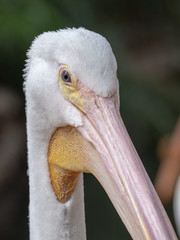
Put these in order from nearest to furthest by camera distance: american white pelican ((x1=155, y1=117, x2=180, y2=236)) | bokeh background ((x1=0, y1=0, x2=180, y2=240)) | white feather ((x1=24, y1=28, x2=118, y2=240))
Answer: white feather ((x1=24, y1=28, x2=118, y2=240)) → american white pelican ((x1=155, y1=117, x2=180, y2=236)) → bokeh background ((x1=0, y1=0, x2=180, y2=240))

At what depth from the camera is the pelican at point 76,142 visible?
1.53 m

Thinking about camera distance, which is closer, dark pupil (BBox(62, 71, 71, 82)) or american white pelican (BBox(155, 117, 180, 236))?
dark pupil (BBox(62, 71, 71, 82))

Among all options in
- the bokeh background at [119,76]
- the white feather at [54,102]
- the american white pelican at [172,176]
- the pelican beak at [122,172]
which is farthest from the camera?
the bokeh background at [119,76]

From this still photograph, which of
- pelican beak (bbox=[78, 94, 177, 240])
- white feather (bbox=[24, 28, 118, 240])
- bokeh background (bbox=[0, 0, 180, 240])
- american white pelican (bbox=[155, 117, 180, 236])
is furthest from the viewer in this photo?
bokeh background (bbox=[0, 0, 180, 240])

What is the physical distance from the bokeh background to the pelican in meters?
2.58

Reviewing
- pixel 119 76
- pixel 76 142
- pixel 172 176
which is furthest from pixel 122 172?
pixel 119 76

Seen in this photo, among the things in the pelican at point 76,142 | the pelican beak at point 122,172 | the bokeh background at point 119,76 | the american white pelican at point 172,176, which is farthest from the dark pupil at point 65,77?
the bokeh background at point 119,76

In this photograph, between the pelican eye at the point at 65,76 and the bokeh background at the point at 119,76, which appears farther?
the bokeh background at the point at 119,76

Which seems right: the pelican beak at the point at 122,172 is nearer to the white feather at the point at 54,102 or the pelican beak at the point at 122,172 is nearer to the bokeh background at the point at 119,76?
the white feather at the point at 54,102

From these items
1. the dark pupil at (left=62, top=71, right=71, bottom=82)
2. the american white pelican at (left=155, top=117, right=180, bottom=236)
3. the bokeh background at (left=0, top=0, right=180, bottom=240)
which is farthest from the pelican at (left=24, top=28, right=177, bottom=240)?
the bokeh background at (left=0, top=0, right=180, bottom=240)

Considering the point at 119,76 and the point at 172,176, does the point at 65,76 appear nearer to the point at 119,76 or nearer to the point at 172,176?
the point at 172,176

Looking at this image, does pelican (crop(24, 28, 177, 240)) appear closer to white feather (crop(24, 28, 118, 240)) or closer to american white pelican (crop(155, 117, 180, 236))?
white feather (crop(24, 28, 118, 240))

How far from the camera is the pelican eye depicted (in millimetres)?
1716

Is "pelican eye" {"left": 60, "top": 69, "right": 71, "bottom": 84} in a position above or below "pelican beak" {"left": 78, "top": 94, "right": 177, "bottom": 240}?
above
